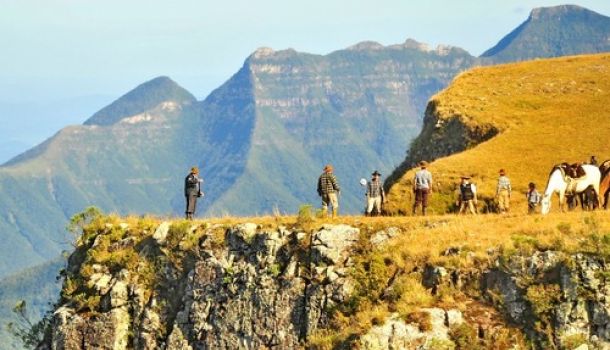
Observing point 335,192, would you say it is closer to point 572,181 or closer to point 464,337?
point 572,181

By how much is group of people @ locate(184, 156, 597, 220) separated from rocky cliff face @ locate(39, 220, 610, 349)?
303cm

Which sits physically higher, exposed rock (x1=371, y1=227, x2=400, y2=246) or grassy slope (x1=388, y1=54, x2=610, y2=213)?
grassy slope (x1=388, y1=54, x2=610, y2=213)

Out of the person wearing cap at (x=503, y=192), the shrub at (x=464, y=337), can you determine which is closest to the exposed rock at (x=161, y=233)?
the person wearing cap at (x=503, y=192)

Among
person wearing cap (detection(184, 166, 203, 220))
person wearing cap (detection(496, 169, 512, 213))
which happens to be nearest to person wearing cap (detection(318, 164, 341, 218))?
person wearing cap (detection(184, 166, 203, 220))

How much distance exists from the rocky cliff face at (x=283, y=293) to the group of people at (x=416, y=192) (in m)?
3.03

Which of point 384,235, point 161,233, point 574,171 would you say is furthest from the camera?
point 161,233

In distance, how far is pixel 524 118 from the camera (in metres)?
63.8

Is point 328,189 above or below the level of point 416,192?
above

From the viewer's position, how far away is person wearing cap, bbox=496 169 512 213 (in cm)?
4475

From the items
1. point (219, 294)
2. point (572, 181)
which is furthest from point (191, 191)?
point (572, 181)

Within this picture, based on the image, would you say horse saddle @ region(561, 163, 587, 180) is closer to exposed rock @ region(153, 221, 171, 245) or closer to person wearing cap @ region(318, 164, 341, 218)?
person wearing cap @ region(318, 164, 341, 218)

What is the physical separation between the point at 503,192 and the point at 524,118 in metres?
20.2

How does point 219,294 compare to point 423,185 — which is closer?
point 219,294

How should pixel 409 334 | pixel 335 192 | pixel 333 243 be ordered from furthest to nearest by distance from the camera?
pixel 335 192 < pixel 333 243 < pixel 409 334
